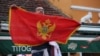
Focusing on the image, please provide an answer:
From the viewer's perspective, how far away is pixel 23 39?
804 centimetres

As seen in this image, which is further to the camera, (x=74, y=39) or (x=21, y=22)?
(x=74, y=39)

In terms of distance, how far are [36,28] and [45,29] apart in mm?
209

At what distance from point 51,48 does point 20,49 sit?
3.14 metres

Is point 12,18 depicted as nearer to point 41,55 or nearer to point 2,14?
point 41,55

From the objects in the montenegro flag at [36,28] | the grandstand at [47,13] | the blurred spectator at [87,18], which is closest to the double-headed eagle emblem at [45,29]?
the montenegro flag at [36,28]

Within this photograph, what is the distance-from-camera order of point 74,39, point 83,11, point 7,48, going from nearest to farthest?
point 7,48
point 74,39
point 83,11

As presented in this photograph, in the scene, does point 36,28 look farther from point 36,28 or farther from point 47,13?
point 47,13

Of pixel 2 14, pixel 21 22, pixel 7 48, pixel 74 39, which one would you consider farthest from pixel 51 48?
pixel 2 14

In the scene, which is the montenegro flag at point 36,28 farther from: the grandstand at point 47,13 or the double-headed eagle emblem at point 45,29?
the grandstand at point 47,13

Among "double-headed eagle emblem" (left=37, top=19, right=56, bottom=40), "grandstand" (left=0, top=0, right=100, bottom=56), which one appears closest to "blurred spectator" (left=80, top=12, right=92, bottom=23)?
"grandstand" (left=0, top=0, right=100, bottom=56)

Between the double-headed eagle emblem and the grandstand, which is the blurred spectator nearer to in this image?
the grandstand

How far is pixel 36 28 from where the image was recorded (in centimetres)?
841

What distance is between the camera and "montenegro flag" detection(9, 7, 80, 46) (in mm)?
8102

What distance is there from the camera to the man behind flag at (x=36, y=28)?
8.11m
